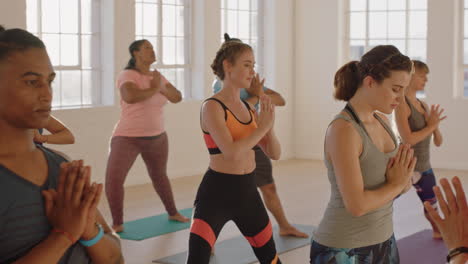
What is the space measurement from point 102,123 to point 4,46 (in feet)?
20.2

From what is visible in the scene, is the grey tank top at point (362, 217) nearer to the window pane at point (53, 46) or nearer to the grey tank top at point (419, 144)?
the grey tank top at point (419, 144)

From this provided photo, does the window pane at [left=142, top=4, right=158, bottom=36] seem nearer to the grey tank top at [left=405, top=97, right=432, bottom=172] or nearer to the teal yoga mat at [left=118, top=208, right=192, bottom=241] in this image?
the teal yoga mat at [left=118, top=208, right=192, bottom=241]

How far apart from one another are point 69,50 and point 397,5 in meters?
4.57

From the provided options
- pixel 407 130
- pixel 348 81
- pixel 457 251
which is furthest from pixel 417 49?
pixel 457 251

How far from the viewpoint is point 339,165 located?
244cm

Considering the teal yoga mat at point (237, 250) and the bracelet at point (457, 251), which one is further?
the teal yoga mat at point (237, 250)

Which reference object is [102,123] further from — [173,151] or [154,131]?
[154,131]

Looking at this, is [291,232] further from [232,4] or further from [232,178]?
[232,4]

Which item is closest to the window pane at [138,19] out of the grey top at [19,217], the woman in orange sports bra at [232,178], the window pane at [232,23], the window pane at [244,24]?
the window pane at [232,23]

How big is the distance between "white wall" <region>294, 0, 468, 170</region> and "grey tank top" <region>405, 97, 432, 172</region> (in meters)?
4.63

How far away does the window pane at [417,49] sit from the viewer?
9.64 m

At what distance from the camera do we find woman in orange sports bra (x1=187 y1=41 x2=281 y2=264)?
132 inches

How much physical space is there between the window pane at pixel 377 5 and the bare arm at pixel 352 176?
25.4 ft

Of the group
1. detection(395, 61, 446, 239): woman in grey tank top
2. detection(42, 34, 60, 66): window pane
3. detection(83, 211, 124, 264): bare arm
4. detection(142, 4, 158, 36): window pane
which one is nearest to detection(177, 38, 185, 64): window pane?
detection(142, 4, 158, 36): window pane
